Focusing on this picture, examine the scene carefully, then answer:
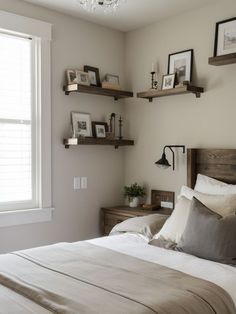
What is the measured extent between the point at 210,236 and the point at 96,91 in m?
1.87

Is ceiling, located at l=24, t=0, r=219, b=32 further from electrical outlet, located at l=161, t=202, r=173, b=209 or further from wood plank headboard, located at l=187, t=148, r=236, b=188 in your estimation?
electrical outlet, located at l=161, t=202, r=173, b=209

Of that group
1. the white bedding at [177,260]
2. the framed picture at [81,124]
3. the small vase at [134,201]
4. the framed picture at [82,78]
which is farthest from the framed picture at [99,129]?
the white bedding at [177,260]

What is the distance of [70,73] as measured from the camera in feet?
11.8

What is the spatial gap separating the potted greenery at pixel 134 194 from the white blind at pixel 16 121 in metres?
0.97

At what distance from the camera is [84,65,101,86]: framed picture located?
3.77m

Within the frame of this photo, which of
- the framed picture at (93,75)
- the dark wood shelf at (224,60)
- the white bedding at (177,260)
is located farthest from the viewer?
the framed picture at (93,75)

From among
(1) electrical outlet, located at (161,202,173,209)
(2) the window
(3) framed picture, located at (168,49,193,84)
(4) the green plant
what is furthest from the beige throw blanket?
(3) framed picture, located at (168,49,193,84)

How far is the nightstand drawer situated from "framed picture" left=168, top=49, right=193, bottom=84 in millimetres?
1369

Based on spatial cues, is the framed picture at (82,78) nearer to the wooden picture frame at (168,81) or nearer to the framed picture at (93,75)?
the framed picture at (93,75)

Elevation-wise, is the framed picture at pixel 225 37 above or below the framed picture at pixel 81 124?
above

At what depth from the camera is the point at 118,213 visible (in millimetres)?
3725

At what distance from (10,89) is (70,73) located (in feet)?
1.95

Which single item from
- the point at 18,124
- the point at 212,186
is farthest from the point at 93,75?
the point at 212,186

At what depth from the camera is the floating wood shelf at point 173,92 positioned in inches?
131
